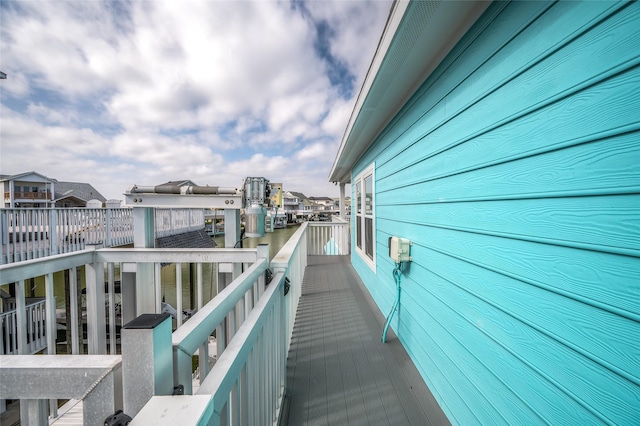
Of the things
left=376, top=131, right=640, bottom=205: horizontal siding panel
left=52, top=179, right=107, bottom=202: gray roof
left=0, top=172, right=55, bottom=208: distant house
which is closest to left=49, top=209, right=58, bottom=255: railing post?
left=376, top=131, right=640, bottom=205: horizontal siding panel

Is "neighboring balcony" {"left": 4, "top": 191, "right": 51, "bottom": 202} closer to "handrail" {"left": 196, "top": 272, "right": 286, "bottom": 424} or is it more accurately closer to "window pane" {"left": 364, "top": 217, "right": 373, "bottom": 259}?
"window pane" {"left": 364, "top": 217, "right": 373, "bottom": 259}

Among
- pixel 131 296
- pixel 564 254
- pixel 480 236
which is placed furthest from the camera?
pixel 131 296

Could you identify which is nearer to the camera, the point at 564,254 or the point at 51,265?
the point at 564,254

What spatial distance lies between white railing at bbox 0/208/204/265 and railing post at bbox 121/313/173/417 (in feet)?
17.5

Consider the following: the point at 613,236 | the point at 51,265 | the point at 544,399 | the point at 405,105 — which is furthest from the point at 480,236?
the point at 51,265

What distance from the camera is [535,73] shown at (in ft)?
3.13

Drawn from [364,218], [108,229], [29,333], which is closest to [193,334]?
[364,218]

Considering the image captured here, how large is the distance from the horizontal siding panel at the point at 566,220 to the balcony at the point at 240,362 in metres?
1.15

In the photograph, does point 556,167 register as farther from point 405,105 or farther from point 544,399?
point 405,105

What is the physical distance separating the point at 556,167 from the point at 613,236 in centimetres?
28

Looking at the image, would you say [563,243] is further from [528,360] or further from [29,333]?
[29,333]

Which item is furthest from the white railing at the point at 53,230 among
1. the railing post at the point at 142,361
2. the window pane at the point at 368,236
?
the railing post at the point at 142,361

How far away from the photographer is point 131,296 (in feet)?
6.93

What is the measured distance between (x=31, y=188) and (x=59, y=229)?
24.1 m
